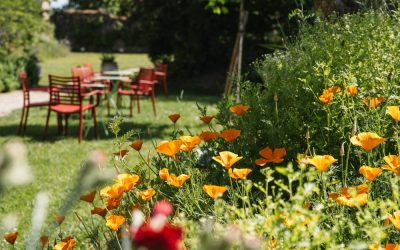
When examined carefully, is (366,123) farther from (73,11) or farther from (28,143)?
(73,11)

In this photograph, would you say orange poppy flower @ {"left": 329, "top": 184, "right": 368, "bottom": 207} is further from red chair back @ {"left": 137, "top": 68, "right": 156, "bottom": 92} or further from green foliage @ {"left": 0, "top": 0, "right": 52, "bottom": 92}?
green foliage @ {"left": 0, "top": 0, "right": 52, "bottom": 92}

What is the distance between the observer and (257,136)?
8.84 ft

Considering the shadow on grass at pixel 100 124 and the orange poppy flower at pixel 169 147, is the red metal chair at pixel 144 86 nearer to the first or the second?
the shadow on grass at pixel 100 124

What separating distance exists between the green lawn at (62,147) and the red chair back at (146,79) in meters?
0.58

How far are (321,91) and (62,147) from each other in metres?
5.61

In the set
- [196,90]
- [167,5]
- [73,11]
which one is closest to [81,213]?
[196,90]

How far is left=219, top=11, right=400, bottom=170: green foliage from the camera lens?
7.74 feet

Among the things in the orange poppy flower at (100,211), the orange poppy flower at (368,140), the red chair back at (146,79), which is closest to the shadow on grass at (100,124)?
the red chair back at (146,79)

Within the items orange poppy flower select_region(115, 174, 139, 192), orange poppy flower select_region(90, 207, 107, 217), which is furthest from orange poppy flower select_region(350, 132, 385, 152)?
orange poppy flower select_region(90, 207, 107, 217)

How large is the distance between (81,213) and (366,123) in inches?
119

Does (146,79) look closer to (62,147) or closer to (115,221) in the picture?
(62,147)

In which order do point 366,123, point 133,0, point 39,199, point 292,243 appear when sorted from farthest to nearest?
point 133,0
point 366,123
point 292,243
point 39,199

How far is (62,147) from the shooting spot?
7.48 metres

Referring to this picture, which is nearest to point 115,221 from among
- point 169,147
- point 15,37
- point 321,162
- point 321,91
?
point 169,147
